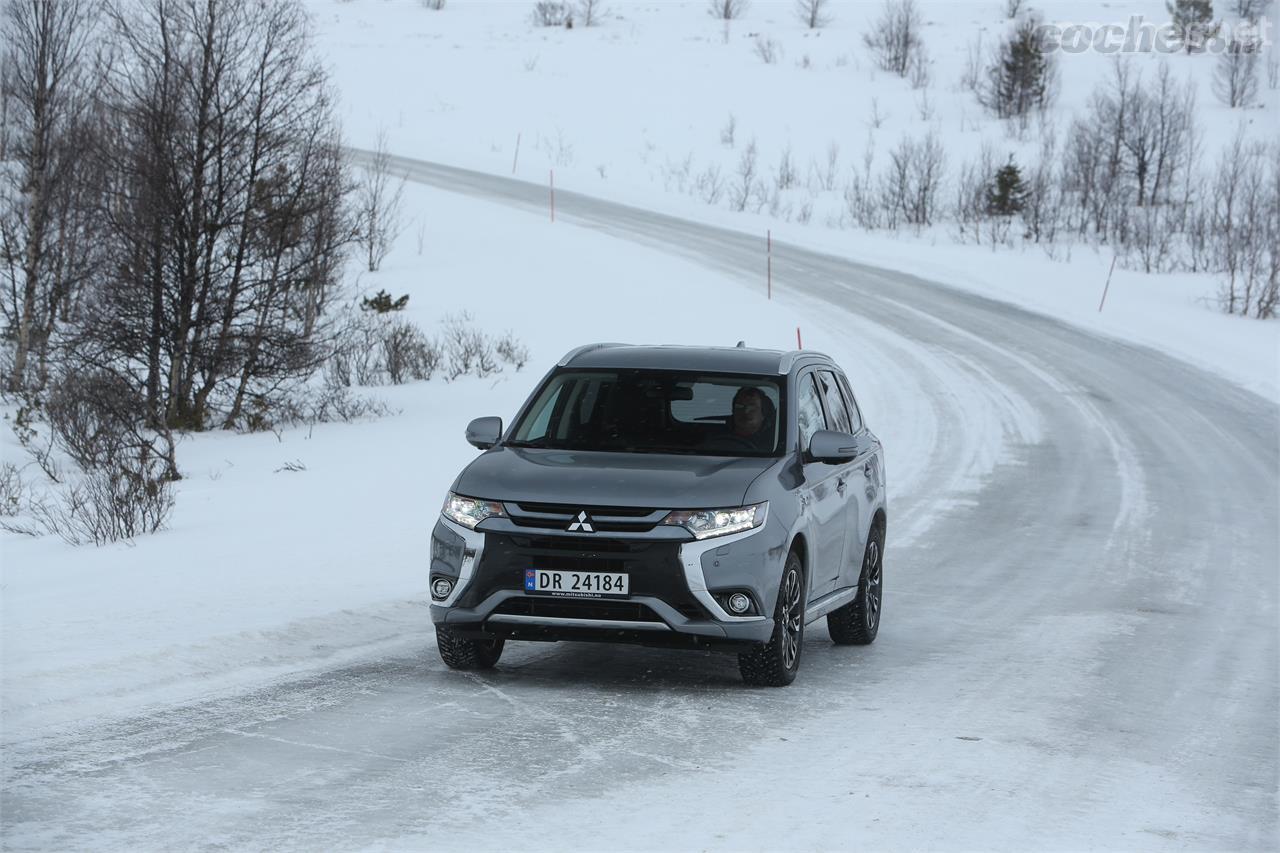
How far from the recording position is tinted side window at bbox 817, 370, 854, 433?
10211 mm

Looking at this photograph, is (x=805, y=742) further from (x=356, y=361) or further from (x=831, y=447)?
(x=356, y=361)

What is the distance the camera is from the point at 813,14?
101 meters

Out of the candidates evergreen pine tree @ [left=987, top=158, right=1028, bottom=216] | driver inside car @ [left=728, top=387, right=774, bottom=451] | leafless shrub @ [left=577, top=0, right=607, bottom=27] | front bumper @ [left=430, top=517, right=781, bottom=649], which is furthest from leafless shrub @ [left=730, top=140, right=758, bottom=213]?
front bumper @ [left=430, top=517, right=781, bottom=649]

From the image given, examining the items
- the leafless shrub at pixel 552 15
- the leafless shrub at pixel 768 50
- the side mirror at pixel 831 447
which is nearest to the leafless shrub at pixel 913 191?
the leafless shrub at pixel 768 50

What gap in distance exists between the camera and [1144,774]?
7.10 metres

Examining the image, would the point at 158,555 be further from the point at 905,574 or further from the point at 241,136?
the point at 241,136

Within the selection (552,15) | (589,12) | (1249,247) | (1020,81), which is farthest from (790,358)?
(552,15)

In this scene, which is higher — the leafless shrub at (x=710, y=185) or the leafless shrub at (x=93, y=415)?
the leafless shrub at (x=710, y=185)

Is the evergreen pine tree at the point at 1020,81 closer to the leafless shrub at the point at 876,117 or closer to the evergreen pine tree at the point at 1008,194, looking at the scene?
the leafless shrub at the point at 876,117

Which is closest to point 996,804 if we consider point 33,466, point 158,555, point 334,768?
point 334,768

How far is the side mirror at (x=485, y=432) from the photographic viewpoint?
908 centimetres

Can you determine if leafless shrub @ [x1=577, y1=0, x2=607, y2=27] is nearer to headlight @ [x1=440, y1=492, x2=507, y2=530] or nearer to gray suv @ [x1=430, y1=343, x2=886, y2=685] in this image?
gray suv @ [x1=430, y1=343, x2=886, y2=685]

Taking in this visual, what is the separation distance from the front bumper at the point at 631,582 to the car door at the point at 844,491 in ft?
5.10

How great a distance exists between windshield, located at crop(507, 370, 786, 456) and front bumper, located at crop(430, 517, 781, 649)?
100 cm
